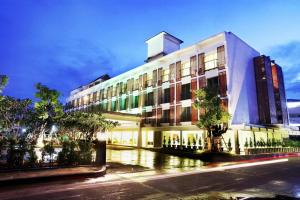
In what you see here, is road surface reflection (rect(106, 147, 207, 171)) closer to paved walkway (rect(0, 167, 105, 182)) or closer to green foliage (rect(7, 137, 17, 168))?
paved walkway (rect(0, 167, 105, 182))

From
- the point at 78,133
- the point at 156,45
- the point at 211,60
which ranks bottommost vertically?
the point at 78,133

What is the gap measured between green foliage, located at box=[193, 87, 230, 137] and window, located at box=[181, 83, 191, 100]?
7.22 meters

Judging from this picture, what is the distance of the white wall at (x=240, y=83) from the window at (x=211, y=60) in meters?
2.04

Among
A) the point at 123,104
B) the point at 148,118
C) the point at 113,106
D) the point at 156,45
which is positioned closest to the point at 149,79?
the point at 156,45

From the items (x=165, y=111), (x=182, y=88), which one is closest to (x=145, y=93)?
(x=165, y=111)

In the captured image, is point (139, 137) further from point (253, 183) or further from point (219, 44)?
point (253, 183)

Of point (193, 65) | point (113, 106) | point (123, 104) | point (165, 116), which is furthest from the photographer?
point (113, 106)

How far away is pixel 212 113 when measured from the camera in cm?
2261

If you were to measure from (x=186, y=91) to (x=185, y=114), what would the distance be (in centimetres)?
325

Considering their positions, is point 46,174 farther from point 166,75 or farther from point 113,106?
point 113,106

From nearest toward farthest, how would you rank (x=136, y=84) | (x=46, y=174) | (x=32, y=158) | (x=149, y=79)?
(x=46, y=174), (x=32, y=158), (x=149, y=79), (x=136, y=84)

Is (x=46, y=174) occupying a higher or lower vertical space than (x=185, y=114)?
lower

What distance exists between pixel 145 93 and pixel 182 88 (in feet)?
27.2

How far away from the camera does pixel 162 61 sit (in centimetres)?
3594
